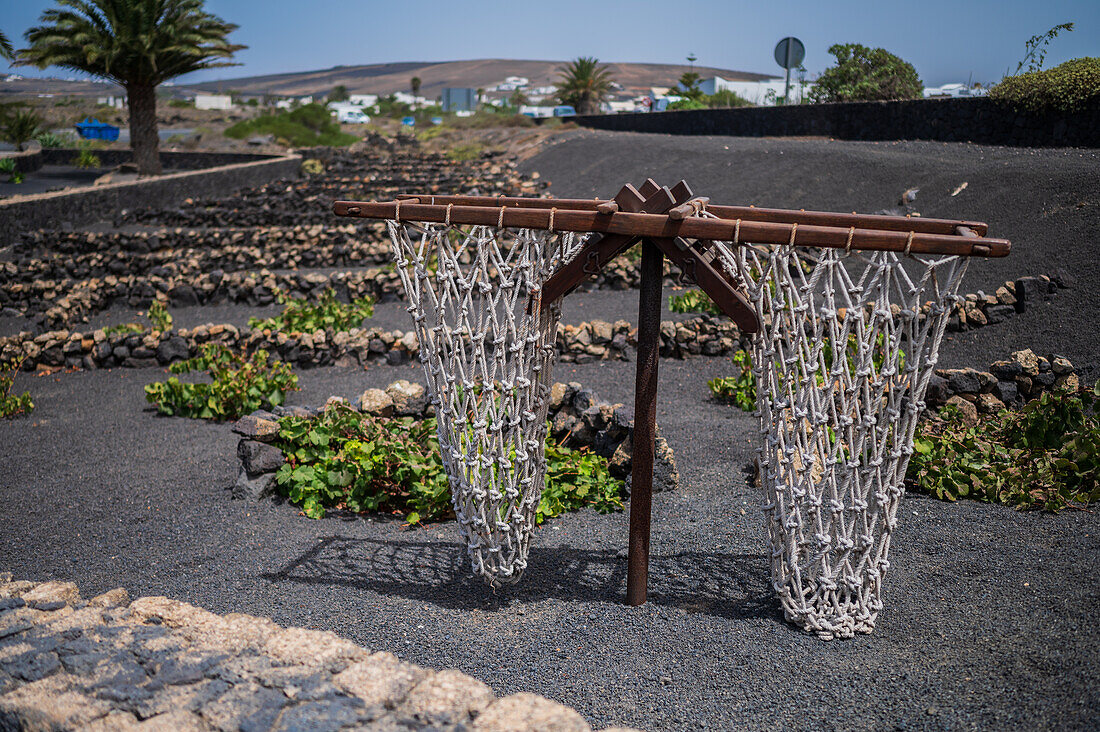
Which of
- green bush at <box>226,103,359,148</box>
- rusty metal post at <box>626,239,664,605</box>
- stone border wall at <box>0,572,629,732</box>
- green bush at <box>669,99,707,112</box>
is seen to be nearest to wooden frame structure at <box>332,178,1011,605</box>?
rusty metal post at <box>626,239,664,605</box>

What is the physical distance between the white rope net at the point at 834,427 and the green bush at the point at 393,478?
1.74 meters

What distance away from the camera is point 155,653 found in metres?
3.00

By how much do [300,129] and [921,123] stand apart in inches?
1601

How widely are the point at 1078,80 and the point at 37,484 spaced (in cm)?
1577

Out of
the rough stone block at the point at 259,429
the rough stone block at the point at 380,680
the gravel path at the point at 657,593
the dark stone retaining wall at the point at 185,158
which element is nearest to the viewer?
the rough stone block at the point at 380,680

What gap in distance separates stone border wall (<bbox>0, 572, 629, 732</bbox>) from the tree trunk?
88.0ft

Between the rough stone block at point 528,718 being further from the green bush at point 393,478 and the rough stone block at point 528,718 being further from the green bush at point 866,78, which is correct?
the green bush at point 866,78

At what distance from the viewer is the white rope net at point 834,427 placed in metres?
3.58

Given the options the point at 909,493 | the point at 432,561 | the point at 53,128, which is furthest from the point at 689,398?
the point at 53,128

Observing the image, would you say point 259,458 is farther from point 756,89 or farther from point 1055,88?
point 756,89

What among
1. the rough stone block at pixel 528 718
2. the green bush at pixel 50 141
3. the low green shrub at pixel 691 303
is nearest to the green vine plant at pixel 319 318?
the low green shrub at pixel 691 303

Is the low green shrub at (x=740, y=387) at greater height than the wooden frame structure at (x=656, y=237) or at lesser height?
lesser

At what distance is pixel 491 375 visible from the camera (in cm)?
402

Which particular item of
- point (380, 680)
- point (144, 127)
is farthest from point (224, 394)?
point (144, 127)
